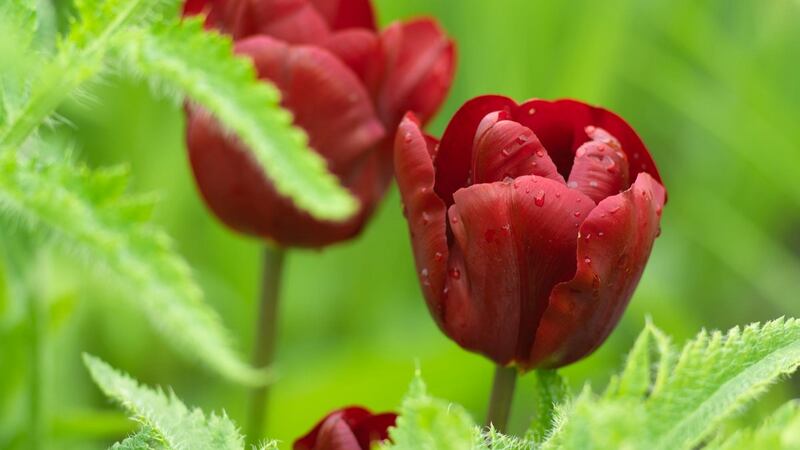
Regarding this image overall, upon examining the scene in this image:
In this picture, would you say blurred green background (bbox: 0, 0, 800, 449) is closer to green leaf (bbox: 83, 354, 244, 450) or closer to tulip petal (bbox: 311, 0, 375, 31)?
tulip petal (bbox: 311, 0, 375, 31)

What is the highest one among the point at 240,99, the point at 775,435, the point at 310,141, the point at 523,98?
the point at 523,98

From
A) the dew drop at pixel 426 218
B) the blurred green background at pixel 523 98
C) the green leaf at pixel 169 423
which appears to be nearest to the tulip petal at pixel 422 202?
the dew drop at pixel 426 218

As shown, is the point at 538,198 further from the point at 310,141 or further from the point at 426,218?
the point at 310,141

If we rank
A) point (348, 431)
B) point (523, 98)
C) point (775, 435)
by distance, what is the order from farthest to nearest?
point (523, 98) → point (348, 431) → point (775, 435)

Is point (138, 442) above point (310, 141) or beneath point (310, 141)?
beneath

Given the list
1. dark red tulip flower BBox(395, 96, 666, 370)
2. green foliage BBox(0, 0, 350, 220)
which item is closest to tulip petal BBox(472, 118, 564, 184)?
dark red tulip flower BBox(395, 96, 666, 370)

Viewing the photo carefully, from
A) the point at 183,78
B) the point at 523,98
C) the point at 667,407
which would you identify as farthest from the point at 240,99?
the point at 523,98

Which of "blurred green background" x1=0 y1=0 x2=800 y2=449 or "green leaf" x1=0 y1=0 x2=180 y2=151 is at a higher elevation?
"blurred green background" x1=0 y1=0 x2=800 y2=449

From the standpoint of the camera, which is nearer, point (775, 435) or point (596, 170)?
point (775, 435)
